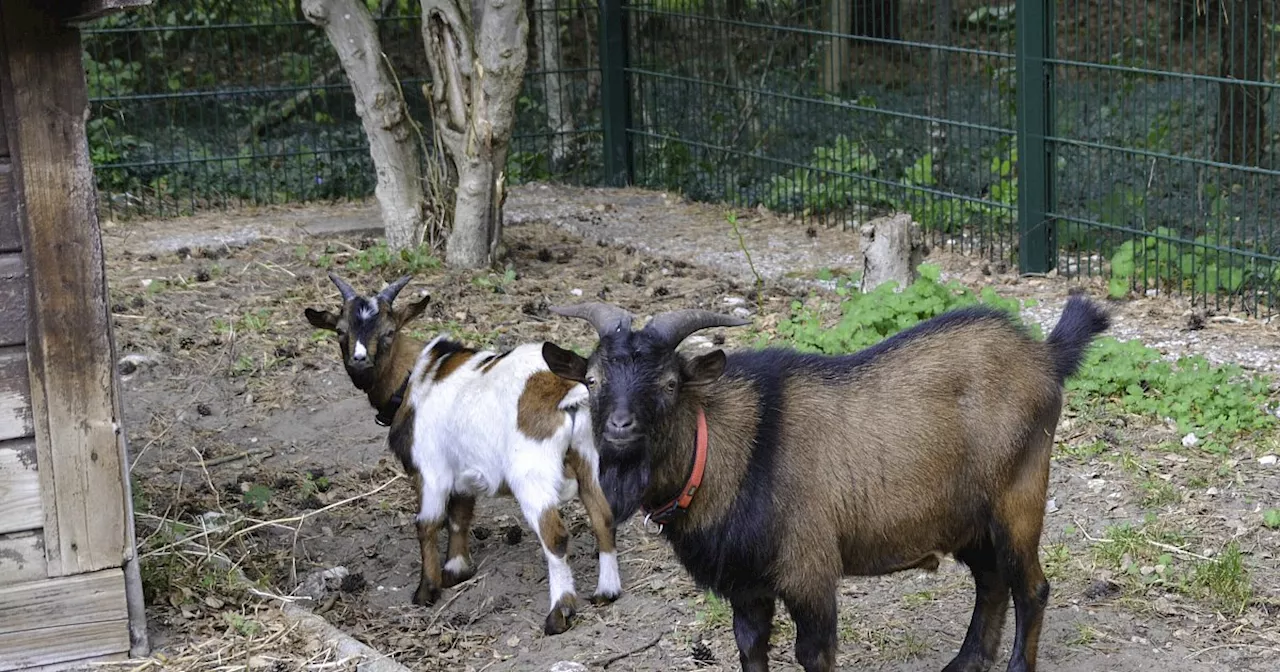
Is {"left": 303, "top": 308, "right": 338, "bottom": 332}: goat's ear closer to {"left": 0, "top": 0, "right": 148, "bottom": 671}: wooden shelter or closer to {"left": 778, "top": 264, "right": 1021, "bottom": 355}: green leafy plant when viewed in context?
{"left": 0, "top": 0, "right": 148, "bottom": 671}: wooden shelter

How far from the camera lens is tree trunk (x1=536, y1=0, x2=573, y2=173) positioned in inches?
511

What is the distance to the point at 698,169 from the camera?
12.5 metres

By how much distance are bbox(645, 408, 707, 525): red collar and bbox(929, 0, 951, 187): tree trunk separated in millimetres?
6038

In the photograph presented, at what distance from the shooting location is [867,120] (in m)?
10.7

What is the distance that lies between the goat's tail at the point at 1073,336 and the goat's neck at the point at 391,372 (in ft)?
9.25

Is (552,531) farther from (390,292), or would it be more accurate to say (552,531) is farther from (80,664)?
(80,664)

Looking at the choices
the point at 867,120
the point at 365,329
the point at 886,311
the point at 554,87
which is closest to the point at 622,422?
the point at 365,329

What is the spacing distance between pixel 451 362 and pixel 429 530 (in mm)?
727

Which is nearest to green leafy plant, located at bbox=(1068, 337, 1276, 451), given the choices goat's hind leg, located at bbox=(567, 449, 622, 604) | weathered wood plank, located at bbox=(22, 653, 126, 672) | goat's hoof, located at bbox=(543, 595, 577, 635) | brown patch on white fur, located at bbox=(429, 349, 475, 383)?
Answer: goat's hind leg, located at bbox=(567, 449, 622, 604)

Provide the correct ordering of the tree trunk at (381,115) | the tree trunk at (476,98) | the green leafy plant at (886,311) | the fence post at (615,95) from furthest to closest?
1. the fence post at (615,95)
2. the tree trunk at (381,115)
3. the tree trunk at (476,98)
4. the green leafy plant at (886,311)

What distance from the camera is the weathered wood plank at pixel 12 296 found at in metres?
4.76

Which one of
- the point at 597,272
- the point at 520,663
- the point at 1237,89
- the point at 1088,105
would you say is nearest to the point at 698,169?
the point at 597,272

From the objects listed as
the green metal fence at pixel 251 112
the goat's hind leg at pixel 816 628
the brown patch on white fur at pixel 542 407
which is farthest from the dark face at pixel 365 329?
the green metal fence at pixel 251 112

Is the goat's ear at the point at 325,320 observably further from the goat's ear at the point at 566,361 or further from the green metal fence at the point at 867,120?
the green metal fence at the point at 867,120
